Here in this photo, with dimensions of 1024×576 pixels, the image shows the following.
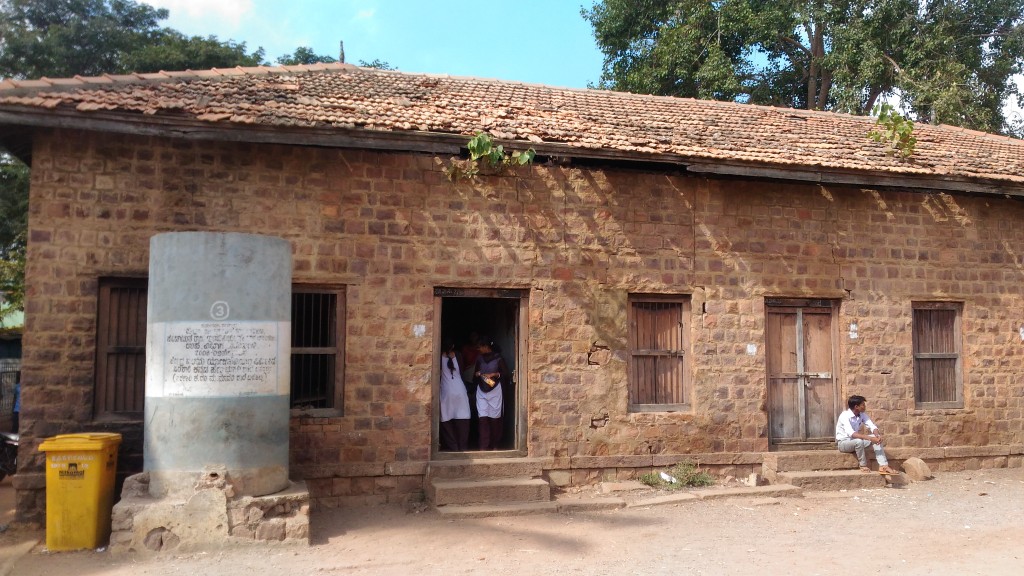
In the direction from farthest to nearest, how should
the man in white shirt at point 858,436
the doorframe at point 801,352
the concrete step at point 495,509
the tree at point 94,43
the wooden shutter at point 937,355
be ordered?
the tree at point 94,43
the wooden shutter at point 937,355
the doorframe at point 801,352
the man in white shirt at point 858,436
the concrete step at point 495,509

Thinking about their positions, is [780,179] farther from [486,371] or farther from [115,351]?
[115,351]

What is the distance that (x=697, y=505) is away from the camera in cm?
777

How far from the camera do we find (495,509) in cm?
725

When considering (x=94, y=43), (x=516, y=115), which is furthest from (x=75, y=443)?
(x=94, y=43)

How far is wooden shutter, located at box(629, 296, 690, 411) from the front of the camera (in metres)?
8.68

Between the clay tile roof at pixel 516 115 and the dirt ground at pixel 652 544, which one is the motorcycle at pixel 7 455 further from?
the clay tile roof at pixel 516 115

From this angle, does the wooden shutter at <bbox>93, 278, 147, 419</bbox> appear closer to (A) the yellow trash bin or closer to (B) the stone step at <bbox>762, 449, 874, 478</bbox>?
(A) the yellow trash bin

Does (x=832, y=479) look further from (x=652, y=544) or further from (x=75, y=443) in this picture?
(x=75, y=443)

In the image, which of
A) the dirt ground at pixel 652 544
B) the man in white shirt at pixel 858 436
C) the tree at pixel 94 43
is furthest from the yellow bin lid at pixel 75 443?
the tree at pixel 94 43

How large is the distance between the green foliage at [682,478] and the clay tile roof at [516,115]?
335cm

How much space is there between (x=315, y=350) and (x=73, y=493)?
7.97 feet

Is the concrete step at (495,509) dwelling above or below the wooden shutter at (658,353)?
below

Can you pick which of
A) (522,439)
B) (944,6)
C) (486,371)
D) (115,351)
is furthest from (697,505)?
(944,6)

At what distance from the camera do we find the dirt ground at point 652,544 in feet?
18.7
